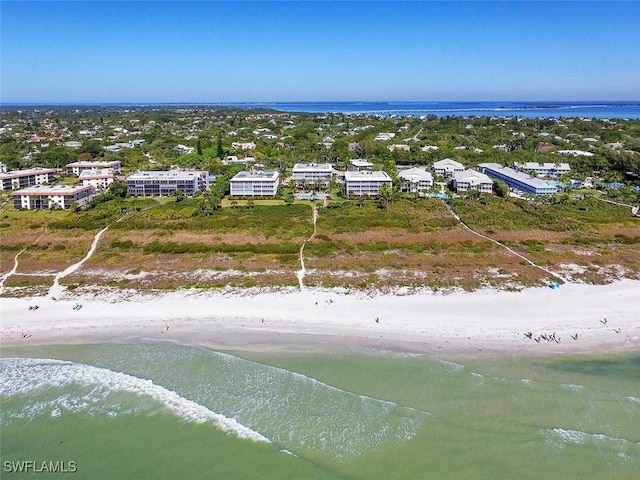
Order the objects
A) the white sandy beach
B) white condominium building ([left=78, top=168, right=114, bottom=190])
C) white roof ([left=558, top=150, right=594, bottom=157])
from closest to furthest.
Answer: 1. the white sandy beach
2. white condominium building ([left=78, top=168, right=114, bottom=190])
3. white roof ([left=558, top=150, right=594, bottom=157])

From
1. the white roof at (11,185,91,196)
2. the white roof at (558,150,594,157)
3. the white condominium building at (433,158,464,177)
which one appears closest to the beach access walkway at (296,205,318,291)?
the white condominium building at (433,158,464,177)

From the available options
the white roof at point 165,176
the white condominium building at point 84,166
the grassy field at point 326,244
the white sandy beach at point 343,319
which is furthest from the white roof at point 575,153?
the white condominium building at point 84,166

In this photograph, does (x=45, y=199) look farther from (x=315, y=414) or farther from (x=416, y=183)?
(x=416, y=183)

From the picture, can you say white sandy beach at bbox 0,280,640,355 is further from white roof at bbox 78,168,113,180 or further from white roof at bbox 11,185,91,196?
white roof at bbox 78,168,113,180

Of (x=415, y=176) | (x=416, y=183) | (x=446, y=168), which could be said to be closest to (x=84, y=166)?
(x=415, y=176)

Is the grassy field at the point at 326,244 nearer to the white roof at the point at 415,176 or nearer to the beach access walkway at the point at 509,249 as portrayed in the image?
the beach access walkway at the point at 509,249
